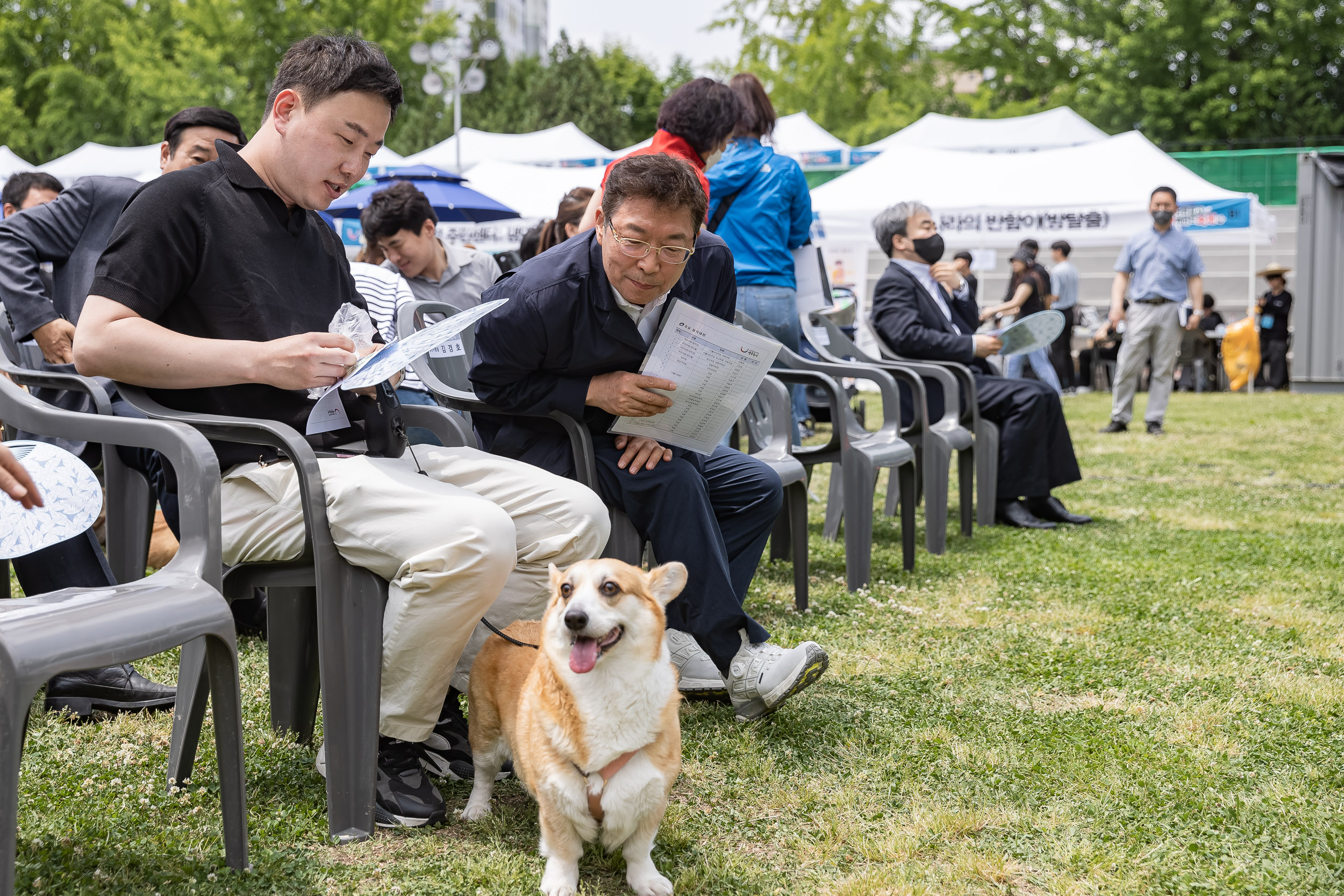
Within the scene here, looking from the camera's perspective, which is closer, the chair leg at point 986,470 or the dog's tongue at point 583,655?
the dog's tongue at point 583,655

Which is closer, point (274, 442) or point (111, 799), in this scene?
point (274, 442)

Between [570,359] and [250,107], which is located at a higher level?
[250,107]

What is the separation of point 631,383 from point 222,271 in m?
1.04

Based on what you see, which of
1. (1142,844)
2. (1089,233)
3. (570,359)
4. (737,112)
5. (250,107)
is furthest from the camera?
(250,107)

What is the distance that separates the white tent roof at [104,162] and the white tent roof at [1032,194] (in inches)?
467

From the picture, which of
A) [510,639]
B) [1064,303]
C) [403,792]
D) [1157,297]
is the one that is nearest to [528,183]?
[1064,303]

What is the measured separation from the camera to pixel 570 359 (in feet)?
9.84

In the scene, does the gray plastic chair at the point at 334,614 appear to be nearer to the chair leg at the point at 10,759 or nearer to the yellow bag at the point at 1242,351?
the chair leg at the point at 10,759

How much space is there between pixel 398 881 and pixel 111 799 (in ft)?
2.49

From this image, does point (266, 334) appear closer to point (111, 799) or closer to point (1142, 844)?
point (111, 799)

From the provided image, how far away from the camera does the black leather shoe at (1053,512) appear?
6.36 meters

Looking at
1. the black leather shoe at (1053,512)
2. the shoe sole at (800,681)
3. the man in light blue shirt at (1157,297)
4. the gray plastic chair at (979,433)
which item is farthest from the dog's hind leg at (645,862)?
A: the man in light blue shirt at (1157,297)

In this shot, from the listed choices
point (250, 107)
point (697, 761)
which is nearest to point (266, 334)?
point (697, 761)

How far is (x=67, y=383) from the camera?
3.22 m
